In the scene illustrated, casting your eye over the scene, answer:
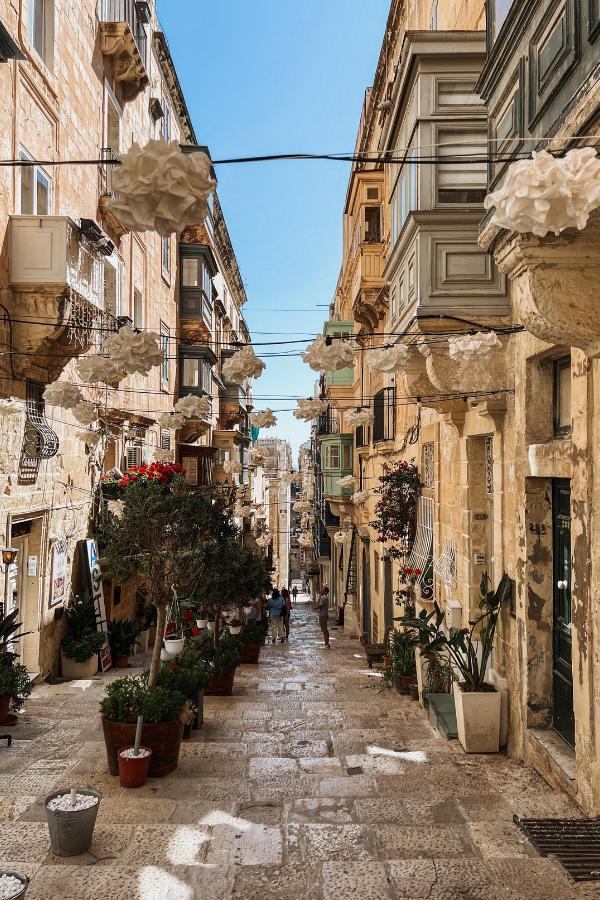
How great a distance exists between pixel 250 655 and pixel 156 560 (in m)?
7.52

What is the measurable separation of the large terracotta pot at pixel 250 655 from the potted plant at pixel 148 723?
7377 mm

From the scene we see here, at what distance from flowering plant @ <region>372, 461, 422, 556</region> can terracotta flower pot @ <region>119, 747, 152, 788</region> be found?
24.6 feet

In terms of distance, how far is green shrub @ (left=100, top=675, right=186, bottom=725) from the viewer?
6.21 metres

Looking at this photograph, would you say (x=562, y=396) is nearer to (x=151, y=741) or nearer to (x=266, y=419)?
(x=151, y=741)

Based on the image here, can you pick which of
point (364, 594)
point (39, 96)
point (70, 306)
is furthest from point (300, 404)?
point (364, 594)

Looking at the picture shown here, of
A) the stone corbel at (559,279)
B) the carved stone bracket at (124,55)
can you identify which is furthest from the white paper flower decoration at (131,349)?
the carved stone bracket at (124,55)

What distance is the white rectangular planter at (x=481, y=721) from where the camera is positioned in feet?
22.5

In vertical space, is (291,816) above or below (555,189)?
below

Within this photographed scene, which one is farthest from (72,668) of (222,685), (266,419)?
(266,419)

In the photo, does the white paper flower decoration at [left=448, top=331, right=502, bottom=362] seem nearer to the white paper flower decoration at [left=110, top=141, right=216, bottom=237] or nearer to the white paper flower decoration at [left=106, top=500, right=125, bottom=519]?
the white paper flower decoration at [left=110, top=141, right=216, bottom=237]

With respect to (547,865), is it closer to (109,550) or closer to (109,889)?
(109,889)

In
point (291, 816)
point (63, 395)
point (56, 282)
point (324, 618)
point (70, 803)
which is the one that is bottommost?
point (324, 618)

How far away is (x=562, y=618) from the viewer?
6254mm

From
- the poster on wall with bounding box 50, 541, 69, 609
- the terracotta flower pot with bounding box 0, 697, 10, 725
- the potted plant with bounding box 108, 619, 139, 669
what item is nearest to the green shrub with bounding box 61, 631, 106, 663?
the poster on wall with bounding box 50, 541, 69, 609
